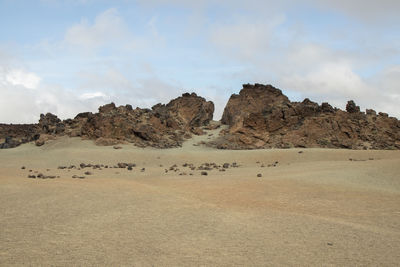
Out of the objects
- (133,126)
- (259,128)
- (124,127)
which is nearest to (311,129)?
(259,128)

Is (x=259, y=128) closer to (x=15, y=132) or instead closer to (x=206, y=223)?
(x=206, y=223)

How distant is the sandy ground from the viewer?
4.19 metres

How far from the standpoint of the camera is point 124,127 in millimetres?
28578

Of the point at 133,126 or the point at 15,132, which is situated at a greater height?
the point at 133,126

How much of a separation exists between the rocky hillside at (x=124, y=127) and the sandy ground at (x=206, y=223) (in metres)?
18.3

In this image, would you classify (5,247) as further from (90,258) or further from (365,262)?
(365,262)

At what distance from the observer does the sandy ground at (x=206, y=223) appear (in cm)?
419

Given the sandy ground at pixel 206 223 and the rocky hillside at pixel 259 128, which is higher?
the rocky hillside at pixel 259 128

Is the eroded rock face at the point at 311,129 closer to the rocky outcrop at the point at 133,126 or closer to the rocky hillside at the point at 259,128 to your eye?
the rocky hillside at the point at 259,128

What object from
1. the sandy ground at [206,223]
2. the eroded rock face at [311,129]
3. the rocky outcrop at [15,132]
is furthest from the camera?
the rocky outcrop at [15,132]

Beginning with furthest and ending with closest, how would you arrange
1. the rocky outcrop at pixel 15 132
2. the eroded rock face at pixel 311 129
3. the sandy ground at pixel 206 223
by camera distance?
the rocky outcrop at pixel 15 132
the eroded rock face at pixel 311 129
the sandy ground at pixel 206 223

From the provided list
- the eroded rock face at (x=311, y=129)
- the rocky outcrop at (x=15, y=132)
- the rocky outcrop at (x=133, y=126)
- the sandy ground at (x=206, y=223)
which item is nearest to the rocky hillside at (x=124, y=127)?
the rocky outcrop at (x=133, y=126)

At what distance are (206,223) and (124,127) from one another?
77.6 ft

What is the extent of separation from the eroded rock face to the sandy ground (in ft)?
56.6
